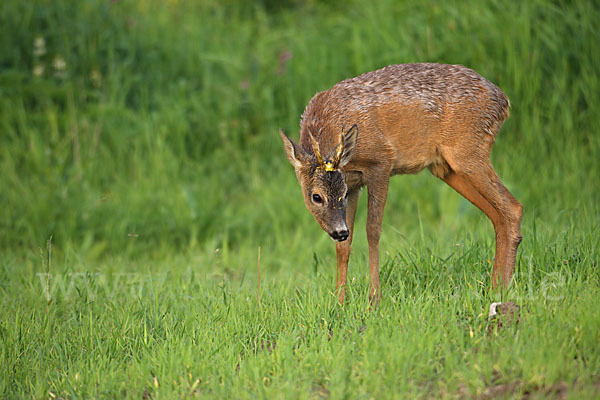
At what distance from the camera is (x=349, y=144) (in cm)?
466

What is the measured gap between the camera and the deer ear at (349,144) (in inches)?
181

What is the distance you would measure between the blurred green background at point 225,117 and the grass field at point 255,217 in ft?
0.09

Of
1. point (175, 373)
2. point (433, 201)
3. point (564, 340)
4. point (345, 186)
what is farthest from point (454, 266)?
point (433, 201)

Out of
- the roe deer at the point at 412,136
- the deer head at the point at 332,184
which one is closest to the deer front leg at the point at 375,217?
the roe deer at the point at 412,136

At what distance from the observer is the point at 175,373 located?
13.4ft

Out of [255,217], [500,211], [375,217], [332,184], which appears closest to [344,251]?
[375,217]

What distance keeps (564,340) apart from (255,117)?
582 centimetres

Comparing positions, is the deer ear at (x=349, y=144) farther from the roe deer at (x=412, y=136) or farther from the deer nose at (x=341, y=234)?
the deer nose at (x=341, y=234)

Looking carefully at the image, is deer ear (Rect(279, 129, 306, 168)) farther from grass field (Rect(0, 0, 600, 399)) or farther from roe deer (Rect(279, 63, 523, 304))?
grass field (Rect(0, 0, 600, 399))

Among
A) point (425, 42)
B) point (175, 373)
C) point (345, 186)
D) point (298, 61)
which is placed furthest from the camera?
point (298, 61)

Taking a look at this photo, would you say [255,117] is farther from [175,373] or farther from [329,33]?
[175,373]

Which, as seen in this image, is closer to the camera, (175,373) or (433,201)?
(175,373)

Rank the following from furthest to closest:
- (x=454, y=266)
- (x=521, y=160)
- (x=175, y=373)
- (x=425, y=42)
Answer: (x=425, y=42) < (x=521, y=160) < (x=454, y=266) < (x=175, y=373)

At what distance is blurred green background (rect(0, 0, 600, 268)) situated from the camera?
749 cm
